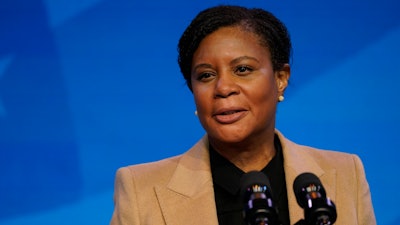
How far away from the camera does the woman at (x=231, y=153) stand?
1.88 meters

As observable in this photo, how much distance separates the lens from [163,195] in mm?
1964

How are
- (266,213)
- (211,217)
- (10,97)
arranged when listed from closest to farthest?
(266,213), (211,217), (10,97)

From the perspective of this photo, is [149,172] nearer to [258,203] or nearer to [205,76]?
[205,76]

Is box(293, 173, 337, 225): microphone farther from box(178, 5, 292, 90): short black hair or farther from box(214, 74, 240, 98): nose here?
box(178, 5, 292, 90): short black hair

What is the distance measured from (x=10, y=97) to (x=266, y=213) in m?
1.68

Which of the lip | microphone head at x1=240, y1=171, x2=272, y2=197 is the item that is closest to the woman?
the lip

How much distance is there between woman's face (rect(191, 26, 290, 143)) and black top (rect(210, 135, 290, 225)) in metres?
0.11

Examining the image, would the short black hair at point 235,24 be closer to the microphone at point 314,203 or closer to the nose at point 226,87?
the nose at point 226,87

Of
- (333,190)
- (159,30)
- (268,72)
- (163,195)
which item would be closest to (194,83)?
(268,72)

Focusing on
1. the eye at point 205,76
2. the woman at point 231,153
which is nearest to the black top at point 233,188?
the woman at point 231,153

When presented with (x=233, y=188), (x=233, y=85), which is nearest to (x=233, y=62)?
(x=233, y=85)

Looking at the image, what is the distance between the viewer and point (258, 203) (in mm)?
1179

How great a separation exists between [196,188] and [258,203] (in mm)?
813

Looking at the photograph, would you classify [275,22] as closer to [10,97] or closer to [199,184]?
[199,184]
